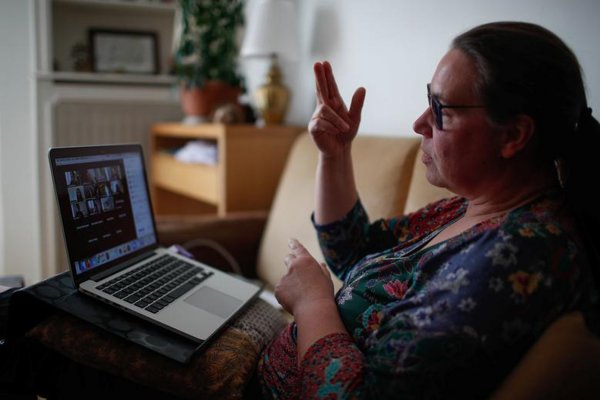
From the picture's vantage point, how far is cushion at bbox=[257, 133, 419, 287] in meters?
1.41

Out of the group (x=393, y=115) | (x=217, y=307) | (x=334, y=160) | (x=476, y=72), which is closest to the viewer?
(x=476, y=72)

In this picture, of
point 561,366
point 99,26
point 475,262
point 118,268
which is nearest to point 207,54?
point 99,26

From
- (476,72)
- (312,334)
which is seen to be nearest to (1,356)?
(312,334)

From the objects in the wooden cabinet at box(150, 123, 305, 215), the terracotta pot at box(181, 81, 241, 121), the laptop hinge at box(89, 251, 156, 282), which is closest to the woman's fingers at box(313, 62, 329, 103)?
the laptop hinge at box(89, 251, 156, 282)

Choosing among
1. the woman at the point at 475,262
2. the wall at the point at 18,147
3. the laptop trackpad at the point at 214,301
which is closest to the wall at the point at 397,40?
the woman at the point at 475,262

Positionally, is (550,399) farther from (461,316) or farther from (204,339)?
(204,339)

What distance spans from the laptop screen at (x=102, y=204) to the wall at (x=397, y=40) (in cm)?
87

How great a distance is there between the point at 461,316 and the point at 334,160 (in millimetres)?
596

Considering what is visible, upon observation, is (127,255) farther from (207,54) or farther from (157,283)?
(207,54)

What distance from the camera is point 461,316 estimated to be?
0.64 m

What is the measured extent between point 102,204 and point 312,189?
2.54 feet

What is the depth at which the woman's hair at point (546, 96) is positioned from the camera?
0.71m

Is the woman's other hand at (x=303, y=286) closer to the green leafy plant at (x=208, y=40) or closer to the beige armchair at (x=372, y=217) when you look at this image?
the beige armchair at (x=372, y=217)

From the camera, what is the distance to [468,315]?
25.1 inches
